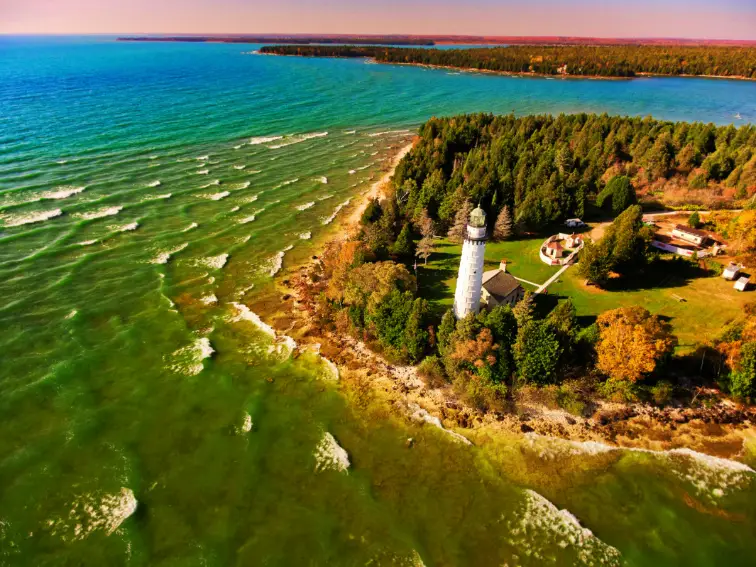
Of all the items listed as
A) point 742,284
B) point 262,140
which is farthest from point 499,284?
point 262,140

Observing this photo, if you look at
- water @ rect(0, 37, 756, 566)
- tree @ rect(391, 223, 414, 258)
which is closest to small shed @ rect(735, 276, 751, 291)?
water @ rect(0, 37, 756, 566)

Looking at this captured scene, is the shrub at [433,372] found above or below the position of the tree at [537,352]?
below

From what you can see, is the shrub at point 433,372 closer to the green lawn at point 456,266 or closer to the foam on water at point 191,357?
the green lawn at point 456,266

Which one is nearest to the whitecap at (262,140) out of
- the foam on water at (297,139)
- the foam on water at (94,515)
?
the foam on water at (297,139)

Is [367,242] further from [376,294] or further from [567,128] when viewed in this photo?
[567,128]

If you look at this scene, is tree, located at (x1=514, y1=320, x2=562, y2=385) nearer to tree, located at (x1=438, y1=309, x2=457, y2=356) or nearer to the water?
the water

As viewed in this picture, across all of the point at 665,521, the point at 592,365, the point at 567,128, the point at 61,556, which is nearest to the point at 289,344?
the point at 61,556
